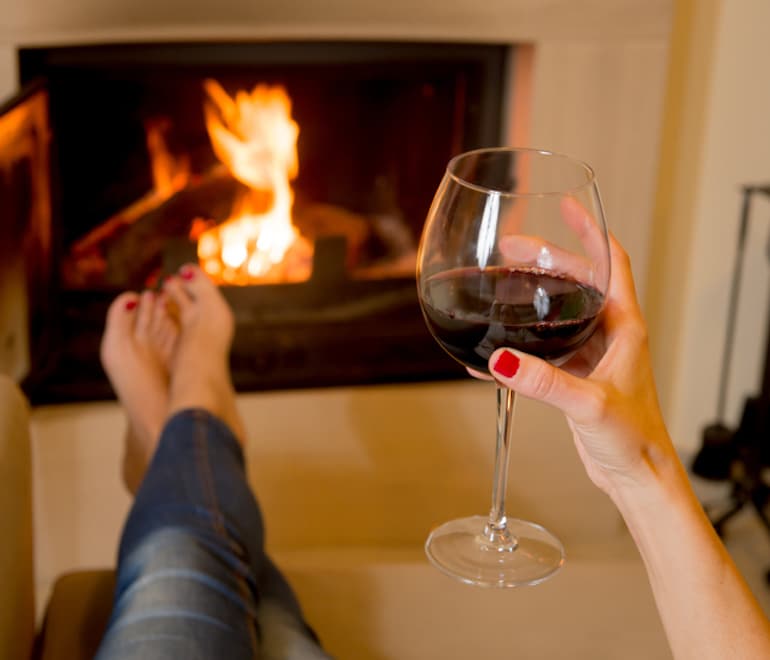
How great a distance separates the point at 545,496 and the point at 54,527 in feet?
3.02

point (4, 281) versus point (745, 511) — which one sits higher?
point (4, 281)

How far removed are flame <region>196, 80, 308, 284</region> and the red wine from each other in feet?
3.96

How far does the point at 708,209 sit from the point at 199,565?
1333 mm

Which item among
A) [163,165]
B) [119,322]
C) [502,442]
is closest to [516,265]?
[502,442]

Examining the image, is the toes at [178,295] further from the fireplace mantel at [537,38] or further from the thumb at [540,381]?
the thumb at [540,381]

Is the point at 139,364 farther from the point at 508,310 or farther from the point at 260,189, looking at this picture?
the point at 508,310

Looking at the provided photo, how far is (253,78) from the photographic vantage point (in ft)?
6.17

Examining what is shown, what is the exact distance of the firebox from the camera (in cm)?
184

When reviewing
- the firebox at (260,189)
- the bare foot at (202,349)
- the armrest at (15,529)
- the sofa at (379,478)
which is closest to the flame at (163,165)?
the firebox at (260,189)

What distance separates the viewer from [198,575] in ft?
3.75

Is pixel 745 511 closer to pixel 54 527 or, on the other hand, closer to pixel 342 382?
pixel 342 382

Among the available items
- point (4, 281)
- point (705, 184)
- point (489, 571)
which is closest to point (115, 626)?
point (489, 571)

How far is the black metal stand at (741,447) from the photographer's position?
1.97 metres

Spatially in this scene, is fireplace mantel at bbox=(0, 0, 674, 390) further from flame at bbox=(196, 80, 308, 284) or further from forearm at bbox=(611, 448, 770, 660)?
forearm at bbox=(611, 448, 770, 660)
